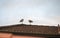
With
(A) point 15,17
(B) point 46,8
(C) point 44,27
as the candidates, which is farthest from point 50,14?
(A) point 15,17

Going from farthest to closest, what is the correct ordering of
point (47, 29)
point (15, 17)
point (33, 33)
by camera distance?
point (15, 17)
point (47, 29)
point (33, 33)

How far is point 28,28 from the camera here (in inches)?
63.2

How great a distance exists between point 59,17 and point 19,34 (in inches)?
26.4

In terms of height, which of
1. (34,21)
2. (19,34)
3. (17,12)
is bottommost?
(19,34)

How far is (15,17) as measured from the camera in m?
1.79

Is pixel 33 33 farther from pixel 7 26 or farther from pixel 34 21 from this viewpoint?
pixel 7 26

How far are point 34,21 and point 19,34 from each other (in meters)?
0.37

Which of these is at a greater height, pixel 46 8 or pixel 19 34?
pixel 46 8

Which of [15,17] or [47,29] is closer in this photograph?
[47,29]

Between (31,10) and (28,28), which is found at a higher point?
(31,10)

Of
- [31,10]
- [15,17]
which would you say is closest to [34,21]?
[31,10]

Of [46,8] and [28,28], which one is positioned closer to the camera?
[28,28]

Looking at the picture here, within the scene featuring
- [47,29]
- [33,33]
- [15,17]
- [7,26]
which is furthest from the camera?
[15,17]

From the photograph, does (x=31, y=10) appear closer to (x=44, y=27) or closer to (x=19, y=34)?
(x=44, y=27)
